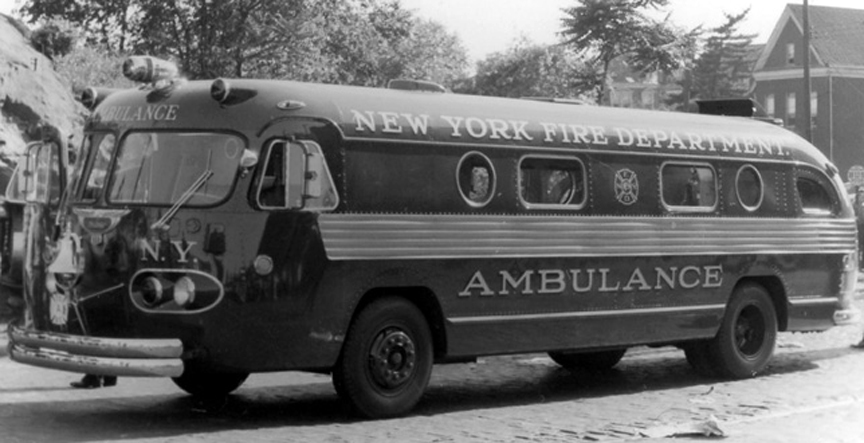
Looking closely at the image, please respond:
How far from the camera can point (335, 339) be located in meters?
12.4

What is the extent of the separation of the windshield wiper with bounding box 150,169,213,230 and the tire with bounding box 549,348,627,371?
578cm

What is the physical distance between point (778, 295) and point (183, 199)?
7.32 m

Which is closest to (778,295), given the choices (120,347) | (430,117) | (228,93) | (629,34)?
(430,117)

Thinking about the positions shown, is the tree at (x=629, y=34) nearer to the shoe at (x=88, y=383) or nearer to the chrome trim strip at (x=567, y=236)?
the chrome trim strip at (x=567, y=236)

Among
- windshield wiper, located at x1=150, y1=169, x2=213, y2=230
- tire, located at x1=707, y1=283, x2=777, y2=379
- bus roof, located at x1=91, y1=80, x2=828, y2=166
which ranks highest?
bus roof, located at x1=91, y1=80, x2=828, y2=166

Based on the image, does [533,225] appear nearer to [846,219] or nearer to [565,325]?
[565,325]

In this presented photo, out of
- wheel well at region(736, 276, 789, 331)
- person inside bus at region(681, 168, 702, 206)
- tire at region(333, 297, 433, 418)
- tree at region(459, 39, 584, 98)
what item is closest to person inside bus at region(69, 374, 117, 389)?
tire at region(333, 297, 433, 418)

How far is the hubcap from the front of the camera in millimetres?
12695

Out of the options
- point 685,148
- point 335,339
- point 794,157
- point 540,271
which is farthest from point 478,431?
point 794,157

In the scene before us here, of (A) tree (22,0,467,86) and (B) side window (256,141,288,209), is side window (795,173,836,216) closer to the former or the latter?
(B) side window (256,141,288,209)

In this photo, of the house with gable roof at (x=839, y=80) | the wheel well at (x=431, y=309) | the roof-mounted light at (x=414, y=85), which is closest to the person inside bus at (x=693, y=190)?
the roof-mounted light at (x=414, y=85)

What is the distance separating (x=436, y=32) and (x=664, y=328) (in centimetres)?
6835

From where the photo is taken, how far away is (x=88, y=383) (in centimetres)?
1380

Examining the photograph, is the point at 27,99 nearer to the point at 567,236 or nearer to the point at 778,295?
the point at 778,295
